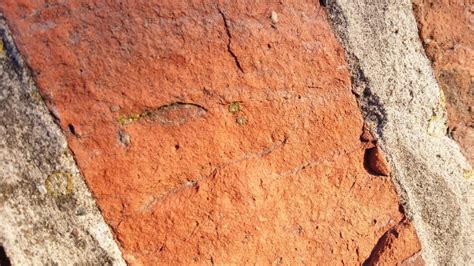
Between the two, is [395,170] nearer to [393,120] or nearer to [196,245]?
[393,120]

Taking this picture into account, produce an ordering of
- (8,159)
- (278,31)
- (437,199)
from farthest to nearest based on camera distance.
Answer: (437,199) < (278,31) < (8,159)

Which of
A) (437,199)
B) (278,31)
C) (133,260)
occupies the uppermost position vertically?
(278,31)

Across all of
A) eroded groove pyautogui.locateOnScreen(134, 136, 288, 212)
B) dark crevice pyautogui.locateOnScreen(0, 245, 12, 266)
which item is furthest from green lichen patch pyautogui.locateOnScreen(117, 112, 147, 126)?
dark crevice pyautogui.locateOnScreen(0, 245, 12, 266)

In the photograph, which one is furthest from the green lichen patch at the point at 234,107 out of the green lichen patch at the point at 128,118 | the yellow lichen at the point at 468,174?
the yellow lichen at the point at 468,174

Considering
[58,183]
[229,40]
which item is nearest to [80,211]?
[58,183]

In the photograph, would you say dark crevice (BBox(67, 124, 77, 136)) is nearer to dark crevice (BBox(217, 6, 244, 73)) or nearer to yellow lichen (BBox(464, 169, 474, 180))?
dark crevice (BBox(217, 6, 244, 73))

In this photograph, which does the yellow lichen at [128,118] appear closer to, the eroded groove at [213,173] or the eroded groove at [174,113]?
the eroded groove at [174,113]

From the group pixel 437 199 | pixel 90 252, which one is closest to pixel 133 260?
pixel 90 252

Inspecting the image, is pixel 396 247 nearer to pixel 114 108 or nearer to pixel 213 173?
pixel 213 173
